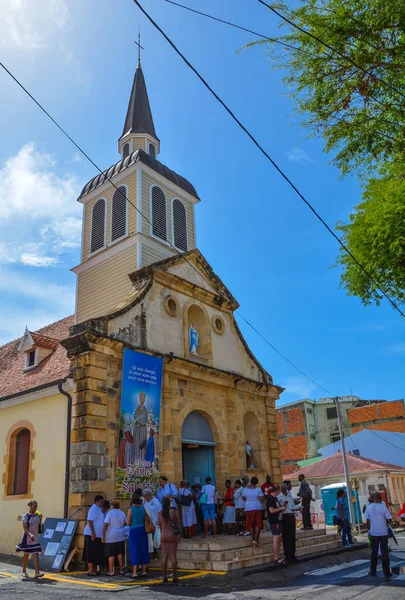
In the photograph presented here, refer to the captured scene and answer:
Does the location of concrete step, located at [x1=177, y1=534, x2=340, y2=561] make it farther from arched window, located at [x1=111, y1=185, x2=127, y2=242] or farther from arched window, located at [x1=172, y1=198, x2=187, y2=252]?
arched window, located at [x1=172, y1=198, x2=187, y2=252]

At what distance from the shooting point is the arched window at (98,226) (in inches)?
784

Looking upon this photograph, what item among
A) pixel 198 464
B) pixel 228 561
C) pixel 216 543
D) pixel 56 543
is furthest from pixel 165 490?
pixel 198 464

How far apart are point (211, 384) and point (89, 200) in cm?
1007

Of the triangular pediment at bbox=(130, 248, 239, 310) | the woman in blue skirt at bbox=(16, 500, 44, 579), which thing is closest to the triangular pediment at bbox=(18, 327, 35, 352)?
the triangular pediment at bbox=(130, 248, 239, 310)

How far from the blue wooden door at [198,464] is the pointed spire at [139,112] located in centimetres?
1490

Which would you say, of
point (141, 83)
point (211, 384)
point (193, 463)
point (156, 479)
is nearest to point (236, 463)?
point (193, 463)

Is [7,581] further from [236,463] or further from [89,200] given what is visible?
[89,200]

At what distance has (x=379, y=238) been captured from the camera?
9523mm

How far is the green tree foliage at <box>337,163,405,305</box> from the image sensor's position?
9.12 meters

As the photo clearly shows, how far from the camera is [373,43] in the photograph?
7.96 meters

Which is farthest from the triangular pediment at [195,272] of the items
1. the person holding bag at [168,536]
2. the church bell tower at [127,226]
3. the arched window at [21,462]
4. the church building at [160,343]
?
the person holding bag at [168,536]

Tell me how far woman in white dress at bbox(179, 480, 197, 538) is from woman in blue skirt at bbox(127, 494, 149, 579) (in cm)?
287

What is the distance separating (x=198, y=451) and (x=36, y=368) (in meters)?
5.86

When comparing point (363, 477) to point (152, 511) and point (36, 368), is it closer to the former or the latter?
point (36, 368)
